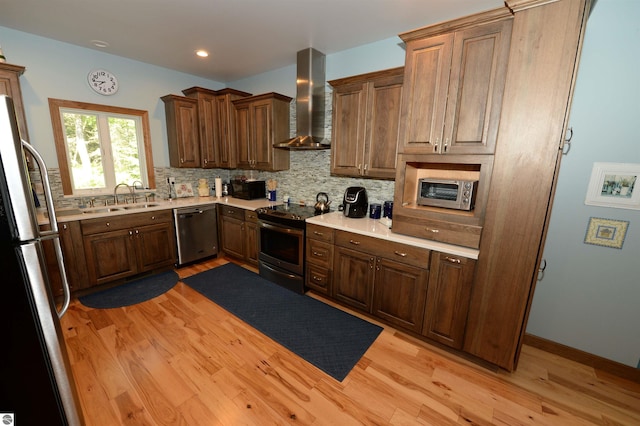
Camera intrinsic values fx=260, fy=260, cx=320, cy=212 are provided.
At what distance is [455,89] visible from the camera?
196cm

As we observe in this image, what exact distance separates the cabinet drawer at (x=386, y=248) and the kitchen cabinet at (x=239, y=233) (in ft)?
4.73

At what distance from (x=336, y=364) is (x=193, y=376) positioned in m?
1.08

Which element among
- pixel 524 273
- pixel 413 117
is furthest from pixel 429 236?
pixel 413 117

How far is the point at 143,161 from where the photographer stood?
384 centimetres

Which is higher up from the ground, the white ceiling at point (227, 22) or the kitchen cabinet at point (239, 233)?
the white ceiling at point (227, 22)

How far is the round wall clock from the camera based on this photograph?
3262 millimetres

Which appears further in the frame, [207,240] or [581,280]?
[207,240]

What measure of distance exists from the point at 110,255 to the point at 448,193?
3757 mm

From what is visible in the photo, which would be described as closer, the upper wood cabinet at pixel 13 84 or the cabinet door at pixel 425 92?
the cabinet door at pixel 425 92

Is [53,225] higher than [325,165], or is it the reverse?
[325,165]

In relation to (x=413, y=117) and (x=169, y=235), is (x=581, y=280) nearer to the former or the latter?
(x=413, y=117)

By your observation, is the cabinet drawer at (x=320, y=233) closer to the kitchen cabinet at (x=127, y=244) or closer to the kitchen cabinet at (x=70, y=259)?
the kitchen cabinet at (x=127, y=244)

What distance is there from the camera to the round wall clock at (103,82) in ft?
10.7

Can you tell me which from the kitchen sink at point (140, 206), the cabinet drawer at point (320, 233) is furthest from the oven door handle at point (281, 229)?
the kitchen sink at point (140, 206)
